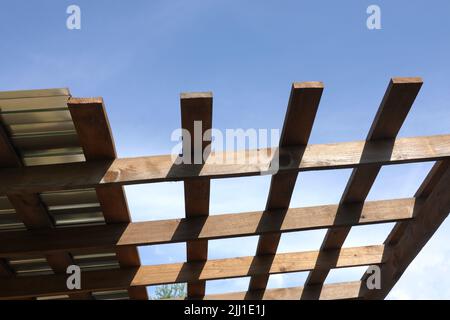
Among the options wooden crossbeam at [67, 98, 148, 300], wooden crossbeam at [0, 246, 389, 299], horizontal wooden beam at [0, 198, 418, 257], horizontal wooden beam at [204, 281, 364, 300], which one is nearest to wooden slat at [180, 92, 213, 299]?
horizontal wooden beam at [0, 198, 418, 257]

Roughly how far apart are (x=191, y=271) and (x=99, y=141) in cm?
281

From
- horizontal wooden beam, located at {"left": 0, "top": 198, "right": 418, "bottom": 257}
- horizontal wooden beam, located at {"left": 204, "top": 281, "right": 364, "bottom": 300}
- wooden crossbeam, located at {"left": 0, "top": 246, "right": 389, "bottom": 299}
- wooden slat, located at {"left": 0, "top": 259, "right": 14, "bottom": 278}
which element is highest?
horizontal wooden beam, located at {"left": 0, "top": 198, "right": 418, "bottom": 257}

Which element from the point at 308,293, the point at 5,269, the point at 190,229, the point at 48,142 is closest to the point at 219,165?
the point at 190,229

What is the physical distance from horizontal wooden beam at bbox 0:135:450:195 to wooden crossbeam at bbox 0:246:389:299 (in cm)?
239

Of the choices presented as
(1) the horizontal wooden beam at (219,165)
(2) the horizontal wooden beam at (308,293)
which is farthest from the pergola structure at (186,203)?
(2) the horizontal wooden beam at (308,293)

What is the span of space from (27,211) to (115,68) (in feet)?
5.21

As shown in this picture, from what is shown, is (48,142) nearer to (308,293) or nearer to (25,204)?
(25,204)

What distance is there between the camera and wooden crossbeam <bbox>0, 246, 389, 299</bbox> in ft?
17.6

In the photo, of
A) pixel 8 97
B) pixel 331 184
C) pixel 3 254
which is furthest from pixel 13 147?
pixel 331 184

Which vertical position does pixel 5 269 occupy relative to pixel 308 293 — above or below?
above

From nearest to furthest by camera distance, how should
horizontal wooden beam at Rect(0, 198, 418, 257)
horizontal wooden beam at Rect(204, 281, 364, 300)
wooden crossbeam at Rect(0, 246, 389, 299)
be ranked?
horizontal wooden beam at Rect(0, 198, 418, 257)
wooden crossbeam at Rect(0, 246, 389, 299)
horizontal wooden beam at Rect(204, 281, 364, 300)

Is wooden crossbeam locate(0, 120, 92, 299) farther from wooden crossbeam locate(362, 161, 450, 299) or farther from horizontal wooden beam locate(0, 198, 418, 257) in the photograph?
wooden crossbeam locate(362, 161, 450, 299)

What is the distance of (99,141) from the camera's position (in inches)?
128

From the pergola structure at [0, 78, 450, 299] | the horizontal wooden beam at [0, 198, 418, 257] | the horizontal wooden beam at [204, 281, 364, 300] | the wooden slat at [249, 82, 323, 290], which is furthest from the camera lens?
the horizontal wooden beam at [204, 281, 364, 300]
